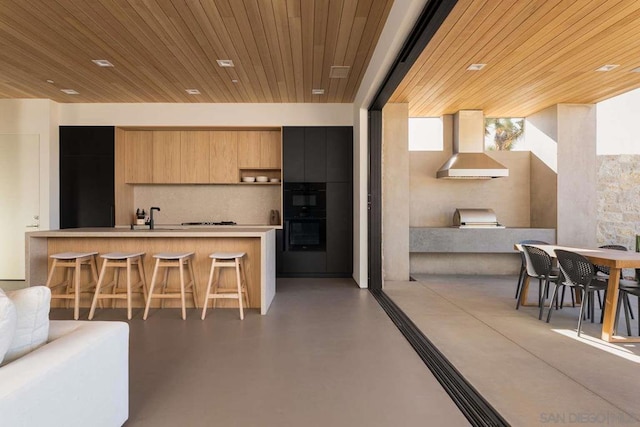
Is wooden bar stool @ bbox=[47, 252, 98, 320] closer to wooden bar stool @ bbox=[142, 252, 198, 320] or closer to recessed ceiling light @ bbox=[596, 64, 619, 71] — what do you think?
wooden bar stool @ bbox=[142, 252, 198, 320]

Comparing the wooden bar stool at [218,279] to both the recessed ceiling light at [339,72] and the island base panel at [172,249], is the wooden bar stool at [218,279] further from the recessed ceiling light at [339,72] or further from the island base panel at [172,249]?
the recessed ceiling light at [339,72]

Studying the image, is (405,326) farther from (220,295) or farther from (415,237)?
(415,237)

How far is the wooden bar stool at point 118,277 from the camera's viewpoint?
3.87 m

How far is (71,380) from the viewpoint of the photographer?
142 cm

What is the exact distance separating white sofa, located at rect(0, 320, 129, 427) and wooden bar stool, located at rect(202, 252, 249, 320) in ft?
6.46

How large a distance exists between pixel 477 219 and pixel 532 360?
12.7 ft

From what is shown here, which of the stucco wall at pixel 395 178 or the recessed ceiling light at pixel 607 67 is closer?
the recessed ceiling light at pixel 607 67

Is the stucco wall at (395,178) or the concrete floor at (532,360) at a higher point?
the stucco wall at (395,178)

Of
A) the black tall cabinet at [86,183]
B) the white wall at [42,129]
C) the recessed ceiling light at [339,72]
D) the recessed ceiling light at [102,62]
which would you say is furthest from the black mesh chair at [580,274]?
the white wall at [42,129]

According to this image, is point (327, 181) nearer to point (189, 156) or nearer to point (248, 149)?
point (248, 149)

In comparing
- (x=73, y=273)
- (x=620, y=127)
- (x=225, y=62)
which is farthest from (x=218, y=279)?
(x=620, y=127)

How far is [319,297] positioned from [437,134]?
Answer: 399 centimetres

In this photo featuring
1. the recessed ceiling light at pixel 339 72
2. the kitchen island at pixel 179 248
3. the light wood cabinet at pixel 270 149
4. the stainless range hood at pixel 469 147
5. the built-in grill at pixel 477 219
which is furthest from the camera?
the light wood cabinet at pixel 270 149

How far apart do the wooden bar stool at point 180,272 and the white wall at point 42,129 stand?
310cm
